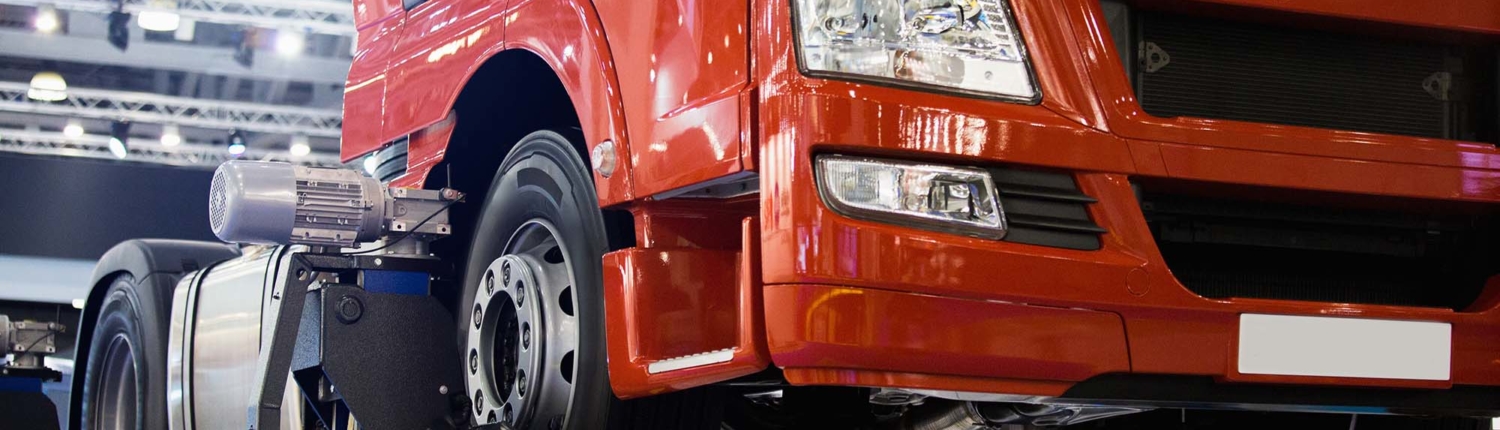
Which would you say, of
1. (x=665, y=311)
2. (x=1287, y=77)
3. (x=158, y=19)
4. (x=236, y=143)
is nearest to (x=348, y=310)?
(x=665, y=311)

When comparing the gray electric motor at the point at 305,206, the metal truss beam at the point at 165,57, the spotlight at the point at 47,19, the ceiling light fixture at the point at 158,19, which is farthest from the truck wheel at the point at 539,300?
the metal truss beam at the point at 165,57

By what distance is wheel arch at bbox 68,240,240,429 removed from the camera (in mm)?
4633

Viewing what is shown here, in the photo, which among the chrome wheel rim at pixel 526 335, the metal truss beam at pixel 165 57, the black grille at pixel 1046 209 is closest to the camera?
the black grille at pixel 1046 209

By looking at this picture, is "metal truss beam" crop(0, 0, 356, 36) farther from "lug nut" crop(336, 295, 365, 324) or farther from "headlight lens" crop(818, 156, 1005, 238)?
"headlight lens" crop(818, 156, 1005, 238)

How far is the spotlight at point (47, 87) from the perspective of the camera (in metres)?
19.0

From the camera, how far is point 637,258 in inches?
87.4

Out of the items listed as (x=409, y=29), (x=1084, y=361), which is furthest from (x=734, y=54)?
(x=409, y=29)

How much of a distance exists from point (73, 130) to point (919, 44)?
22.2 metres

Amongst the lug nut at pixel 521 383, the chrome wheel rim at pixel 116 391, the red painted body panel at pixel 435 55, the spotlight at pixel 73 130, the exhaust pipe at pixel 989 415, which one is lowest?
the chrome wheel rim at pixel 116 391

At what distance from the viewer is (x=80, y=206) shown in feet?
55.5

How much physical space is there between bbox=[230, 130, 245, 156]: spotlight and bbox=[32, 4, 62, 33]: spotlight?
2.68m

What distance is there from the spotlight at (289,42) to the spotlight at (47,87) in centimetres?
368

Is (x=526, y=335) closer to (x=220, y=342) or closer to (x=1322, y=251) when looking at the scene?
(x=1322, y=251)

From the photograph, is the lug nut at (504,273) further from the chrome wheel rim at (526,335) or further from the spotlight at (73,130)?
Answer: the spotlight at (73,130)
